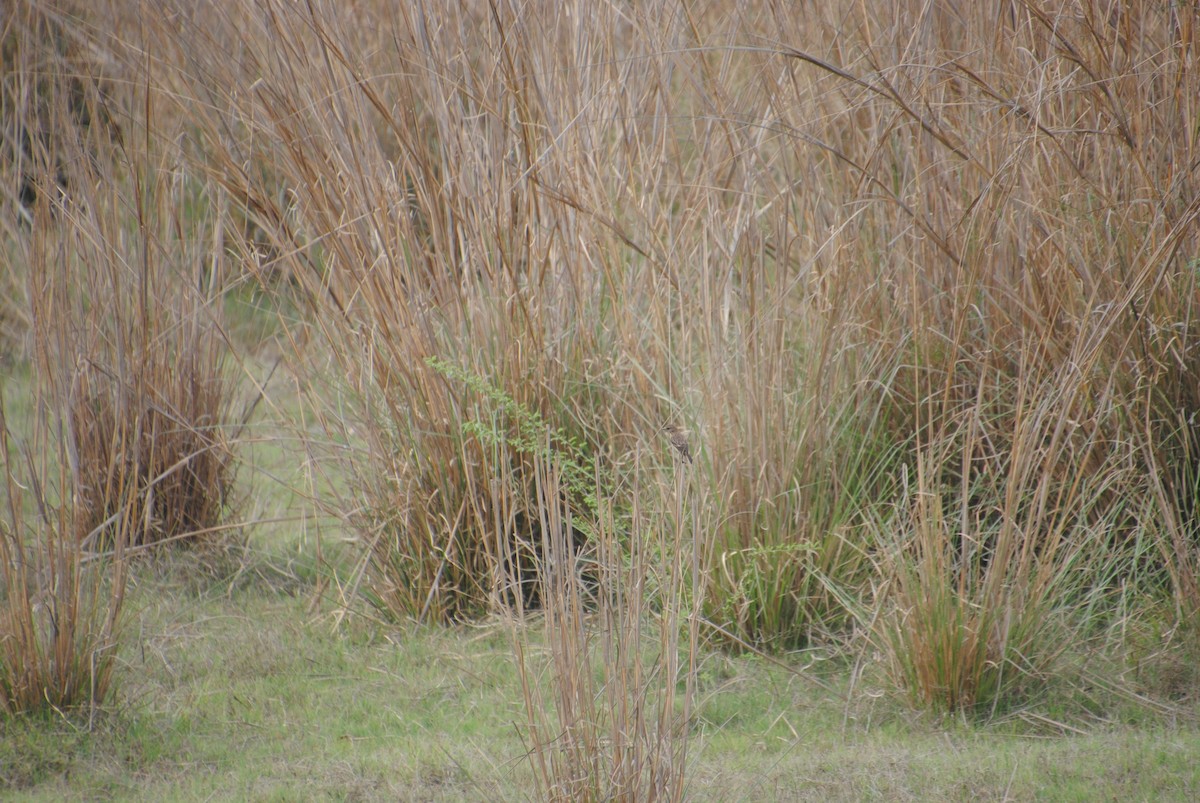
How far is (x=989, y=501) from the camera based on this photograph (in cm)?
347

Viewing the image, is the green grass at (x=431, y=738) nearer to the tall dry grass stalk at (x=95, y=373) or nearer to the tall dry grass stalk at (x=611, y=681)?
the tall dry grass stalk at (x=95, y=373)

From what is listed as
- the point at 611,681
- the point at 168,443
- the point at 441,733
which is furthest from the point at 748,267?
the point at 168,443

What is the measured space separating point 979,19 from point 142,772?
3.20 meters

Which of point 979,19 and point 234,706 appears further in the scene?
point 979,19

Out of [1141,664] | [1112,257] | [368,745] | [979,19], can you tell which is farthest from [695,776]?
[979,19]

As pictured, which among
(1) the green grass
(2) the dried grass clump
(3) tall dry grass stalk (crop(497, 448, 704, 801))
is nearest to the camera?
(3) tall dry grass stalk (crop(497, 448, 704, 801))

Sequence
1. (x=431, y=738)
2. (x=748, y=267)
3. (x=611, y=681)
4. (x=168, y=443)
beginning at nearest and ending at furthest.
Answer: (x=611, y=681) < (x=431, y=738) < (x=748, y=267) < (x=168, y=443)

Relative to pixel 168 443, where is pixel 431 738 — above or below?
below

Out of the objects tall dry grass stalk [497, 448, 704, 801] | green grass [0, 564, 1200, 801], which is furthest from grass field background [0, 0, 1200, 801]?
tall dry grass stalk [497, 448, 704, 801]

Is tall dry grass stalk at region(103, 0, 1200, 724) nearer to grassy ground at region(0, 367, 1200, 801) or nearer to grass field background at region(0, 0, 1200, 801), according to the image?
grass field background at region(0, 0, 1200, 801)

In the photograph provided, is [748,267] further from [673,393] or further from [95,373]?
[95,373]

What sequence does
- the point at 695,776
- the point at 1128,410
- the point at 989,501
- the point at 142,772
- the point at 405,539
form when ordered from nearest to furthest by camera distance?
the point at 695,776 → the point at 142,772 → the point at 1128,410 → the point at 989,501 → the point at 405,539

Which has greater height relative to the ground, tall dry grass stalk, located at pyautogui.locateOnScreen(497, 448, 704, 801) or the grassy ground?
tall dry grass stalk, located at pyautogui.locateOnScreen(497, 448, 704, 801)

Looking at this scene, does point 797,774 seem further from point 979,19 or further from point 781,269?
point 979,19
